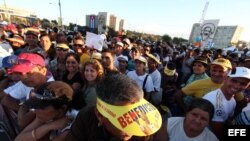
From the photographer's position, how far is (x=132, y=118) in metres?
1.24

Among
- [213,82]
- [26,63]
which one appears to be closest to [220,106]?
[213,82]

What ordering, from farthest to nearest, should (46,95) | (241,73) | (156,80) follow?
1. (156,80)
2. (241,73)
3. (46,95)

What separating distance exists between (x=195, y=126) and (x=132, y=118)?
113 cm

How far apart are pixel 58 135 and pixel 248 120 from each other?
1.84 m

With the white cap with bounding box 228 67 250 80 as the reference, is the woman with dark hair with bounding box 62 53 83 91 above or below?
below

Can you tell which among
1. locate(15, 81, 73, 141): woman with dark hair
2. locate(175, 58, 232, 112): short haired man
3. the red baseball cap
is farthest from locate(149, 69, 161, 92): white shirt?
locate(15, 81, 73, 141): woman with dark hair

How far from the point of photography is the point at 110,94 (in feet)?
4.26

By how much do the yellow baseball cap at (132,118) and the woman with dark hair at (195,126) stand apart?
97cm

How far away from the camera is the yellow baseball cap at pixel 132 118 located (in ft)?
4.05

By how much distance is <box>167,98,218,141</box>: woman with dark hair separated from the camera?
212cm

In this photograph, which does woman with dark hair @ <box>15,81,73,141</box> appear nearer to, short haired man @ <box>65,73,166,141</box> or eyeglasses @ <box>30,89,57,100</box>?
eyeglasses @ <box>30,89,57,100</box>

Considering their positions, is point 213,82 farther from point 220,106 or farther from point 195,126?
point 195,126

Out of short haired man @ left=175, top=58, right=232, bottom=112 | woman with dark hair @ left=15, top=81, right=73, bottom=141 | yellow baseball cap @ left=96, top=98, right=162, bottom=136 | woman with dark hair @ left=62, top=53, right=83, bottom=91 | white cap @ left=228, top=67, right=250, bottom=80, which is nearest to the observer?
yellow baseball cap @ left=96, top=98, right=162, bottom=136

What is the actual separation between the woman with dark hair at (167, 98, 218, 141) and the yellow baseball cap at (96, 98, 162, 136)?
973mm
